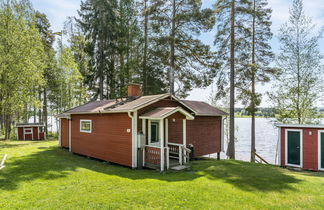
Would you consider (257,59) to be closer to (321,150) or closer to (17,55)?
(321,150)

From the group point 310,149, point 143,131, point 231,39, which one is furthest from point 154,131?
point 231,39

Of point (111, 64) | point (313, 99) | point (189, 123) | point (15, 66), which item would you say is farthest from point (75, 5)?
point (313, 99)

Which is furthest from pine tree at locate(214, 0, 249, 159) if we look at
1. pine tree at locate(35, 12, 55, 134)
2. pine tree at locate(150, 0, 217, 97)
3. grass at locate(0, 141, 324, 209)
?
pine tree at locate(35, 12, 55, 134)

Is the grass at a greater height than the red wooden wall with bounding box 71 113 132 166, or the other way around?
the red wooden wall with bounding box 71 113 132 166

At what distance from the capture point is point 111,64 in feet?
68.7

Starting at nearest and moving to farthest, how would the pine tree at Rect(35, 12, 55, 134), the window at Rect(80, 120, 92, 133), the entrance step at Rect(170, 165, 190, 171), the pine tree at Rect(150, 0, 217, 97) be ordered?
1. the entrance step at Rect(170, 165, 190, 171)
2. the window at Rect(80, 120, 92, 133)
3. the pine tree at Rect(150, 0, 217, 97)
4. the pine tree at Rect(35, 12, 55, 134)

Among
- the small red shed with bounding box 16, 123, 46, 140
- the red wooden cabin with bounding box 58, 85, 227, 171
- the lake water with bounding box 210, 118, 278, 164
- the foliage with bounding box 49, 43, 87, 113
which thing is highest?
the foliage with bounding box 49, 43, 87, 113

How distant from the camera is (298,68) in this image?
1441 cm

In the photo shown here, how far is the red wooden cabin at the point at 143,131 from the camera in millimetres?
8734

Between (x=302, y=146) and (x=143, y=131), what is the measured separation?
777 centimetres

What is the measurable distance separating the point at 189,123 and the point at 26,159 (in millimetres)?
8427

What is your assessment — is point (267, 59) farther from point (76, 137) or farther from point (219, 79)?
point (76, 137)

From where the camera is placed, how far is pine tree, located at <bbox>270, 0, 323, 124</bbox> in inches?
552

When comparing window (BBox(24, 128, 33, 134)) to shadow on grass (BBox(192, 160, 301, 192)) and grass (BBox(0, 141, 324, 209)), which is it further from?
shadow on grass (BBox(192, 160, 301, 192))
